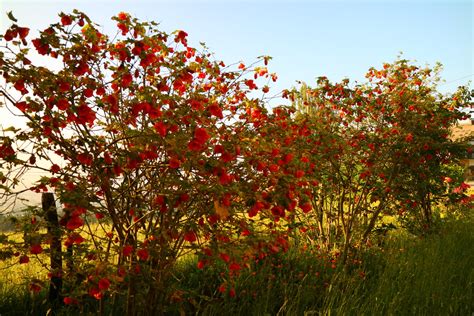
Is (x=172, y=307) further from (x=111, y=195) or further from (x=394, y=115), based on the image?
(x=394, y=115)

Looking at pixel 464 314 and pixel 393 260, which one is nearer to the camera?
pixel 464 314

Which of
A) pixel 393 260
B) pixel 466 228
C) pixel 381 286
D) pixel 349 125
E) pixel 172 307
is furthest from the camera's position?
pixel 466 228

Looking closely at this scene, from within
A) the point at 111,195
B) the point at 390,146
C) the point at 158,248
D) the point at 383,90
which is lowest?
the point at 158,248

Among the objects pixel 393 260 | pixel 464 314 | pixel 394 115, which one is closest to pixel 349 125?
pixel 394 115

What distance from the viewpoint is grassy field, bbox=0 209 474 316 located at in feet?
13.7

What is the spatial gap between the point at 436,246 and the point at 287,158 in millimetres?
4762

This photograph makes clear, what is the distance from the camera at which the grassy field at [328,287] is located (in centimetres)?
416

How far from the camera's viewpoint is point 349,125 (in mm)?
6598

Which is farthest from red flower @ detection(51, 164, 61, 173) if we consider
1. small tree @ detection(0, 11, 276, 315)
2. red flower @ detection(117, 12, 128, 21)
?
red flower @ detection(117, 12, 128, 21)

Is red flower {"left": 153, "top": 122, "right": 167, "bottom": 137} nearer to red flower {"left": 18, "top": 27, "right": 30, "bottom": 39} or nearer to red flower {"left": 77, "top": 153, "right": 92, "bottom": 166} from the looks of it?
red flower {"left": 77, "top": 153, "right": 92, "bottom": 166}

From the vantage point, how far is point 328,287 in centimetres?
497

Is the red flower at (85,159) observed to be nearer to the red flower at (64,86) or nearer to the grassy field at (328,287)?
the red flower at (64,86)

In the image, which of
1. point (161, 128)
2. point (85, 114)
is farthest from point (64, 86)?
point (161, 128)

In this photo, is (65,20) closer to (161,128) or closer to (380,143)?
(161,128)
